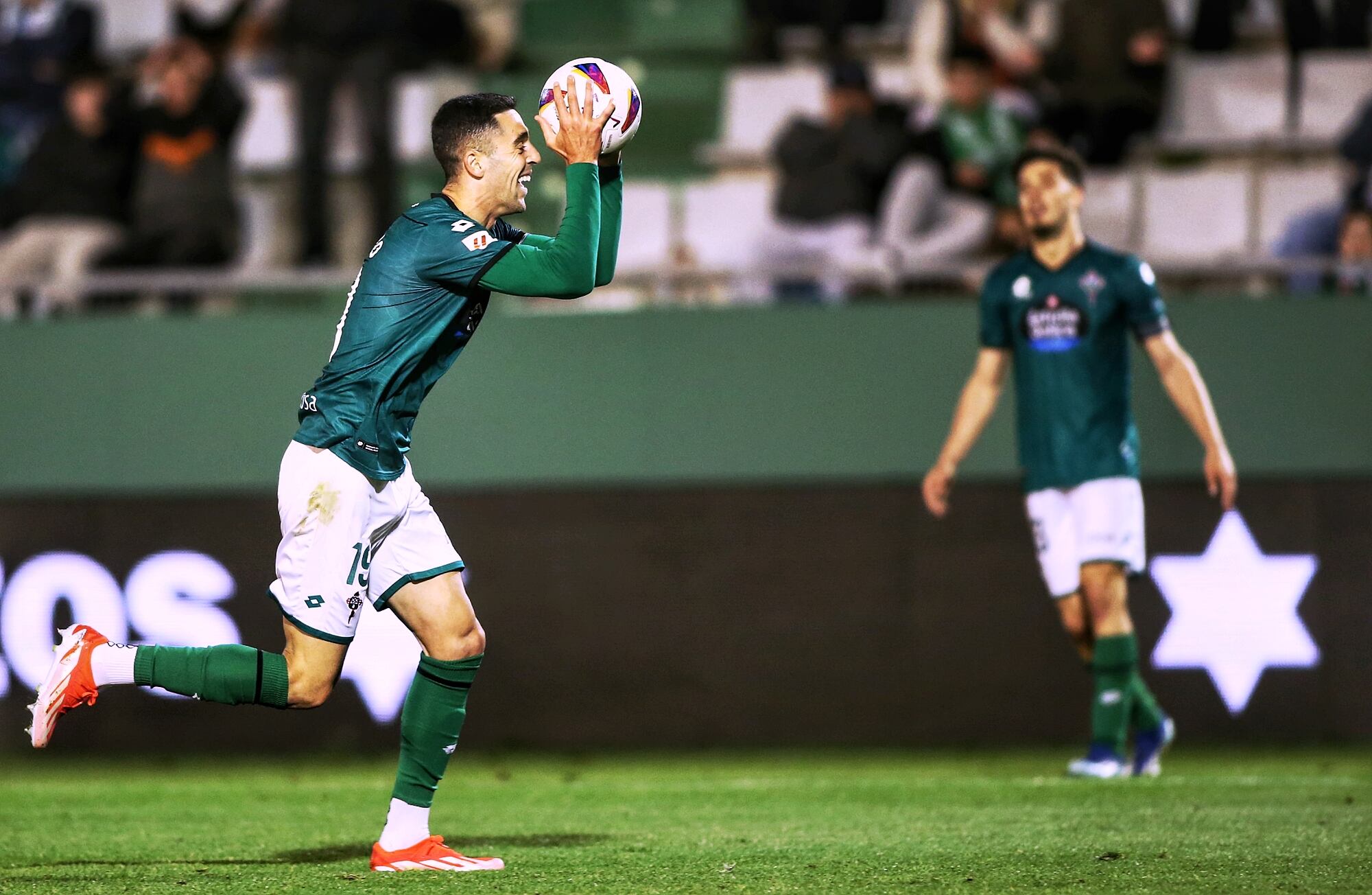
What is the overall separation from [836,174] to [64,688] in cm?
613

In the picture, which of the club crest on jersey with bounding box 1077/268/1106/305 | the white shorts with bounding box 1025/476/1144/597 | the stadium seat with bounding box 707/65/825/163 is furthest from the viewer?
the stadium seat with bounding box 707/65/825/163

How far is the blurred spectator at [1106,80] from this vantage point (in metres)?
10.4

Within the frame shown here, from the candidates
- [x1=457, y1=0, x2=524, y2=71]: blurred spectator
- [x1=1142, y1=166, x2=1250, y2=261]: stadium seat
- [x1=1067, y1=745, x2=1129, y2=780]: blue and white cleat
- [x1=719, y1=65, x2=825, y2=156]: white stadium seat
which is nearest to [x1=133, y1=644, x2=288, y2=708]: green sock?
[x1=1067, y1=745, x2=1129, y2=780]: blue and white cleat

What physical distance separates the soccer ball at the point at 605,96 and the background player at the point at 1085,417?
102 inches

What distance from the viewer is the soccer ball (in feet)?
16.0

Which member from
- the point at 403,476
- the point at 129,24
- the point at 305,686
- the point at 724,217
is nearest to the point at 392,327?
the point at 403,476

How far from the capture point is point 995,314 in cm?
736

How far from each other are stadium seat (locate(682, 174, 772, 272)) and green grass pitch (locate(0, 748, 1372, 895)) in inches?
122

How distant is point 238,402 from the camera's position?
30.5 ft

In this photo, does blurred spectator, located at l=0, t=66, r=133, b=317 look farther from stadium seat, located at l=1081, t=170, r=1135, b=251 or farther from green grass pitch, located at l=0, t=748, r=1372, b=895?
stadium seat, located at l=1081, t=170, r=1135, b=251

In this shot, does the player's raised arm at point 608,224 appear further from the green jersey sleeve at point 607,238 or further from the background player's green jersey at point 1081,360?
the background player's green jersey at point 1081,360

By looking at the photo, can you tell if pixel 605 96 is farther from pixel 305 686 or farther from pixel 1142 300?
pixel 1142 300

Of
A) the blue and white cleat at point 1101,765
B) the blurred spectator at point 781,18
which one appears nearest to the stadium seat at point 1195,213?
the blurred spectator at point 781,18

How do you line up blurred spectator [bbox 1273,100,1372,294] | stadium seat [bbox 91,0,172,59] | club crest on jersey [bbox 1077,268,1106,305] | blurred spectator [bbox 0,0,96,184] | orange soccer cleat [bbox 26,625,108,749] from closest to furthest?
orange soccer cleat [bbox 26,625,108,749] < club crest on jersey [bbox 1077,268,1106,305] < blurred spectator [bbox 1273,100,1372,294] < blurred spectator [bbox 0,0,96,184] < stadium seat [bbox 91,0,172,59]
